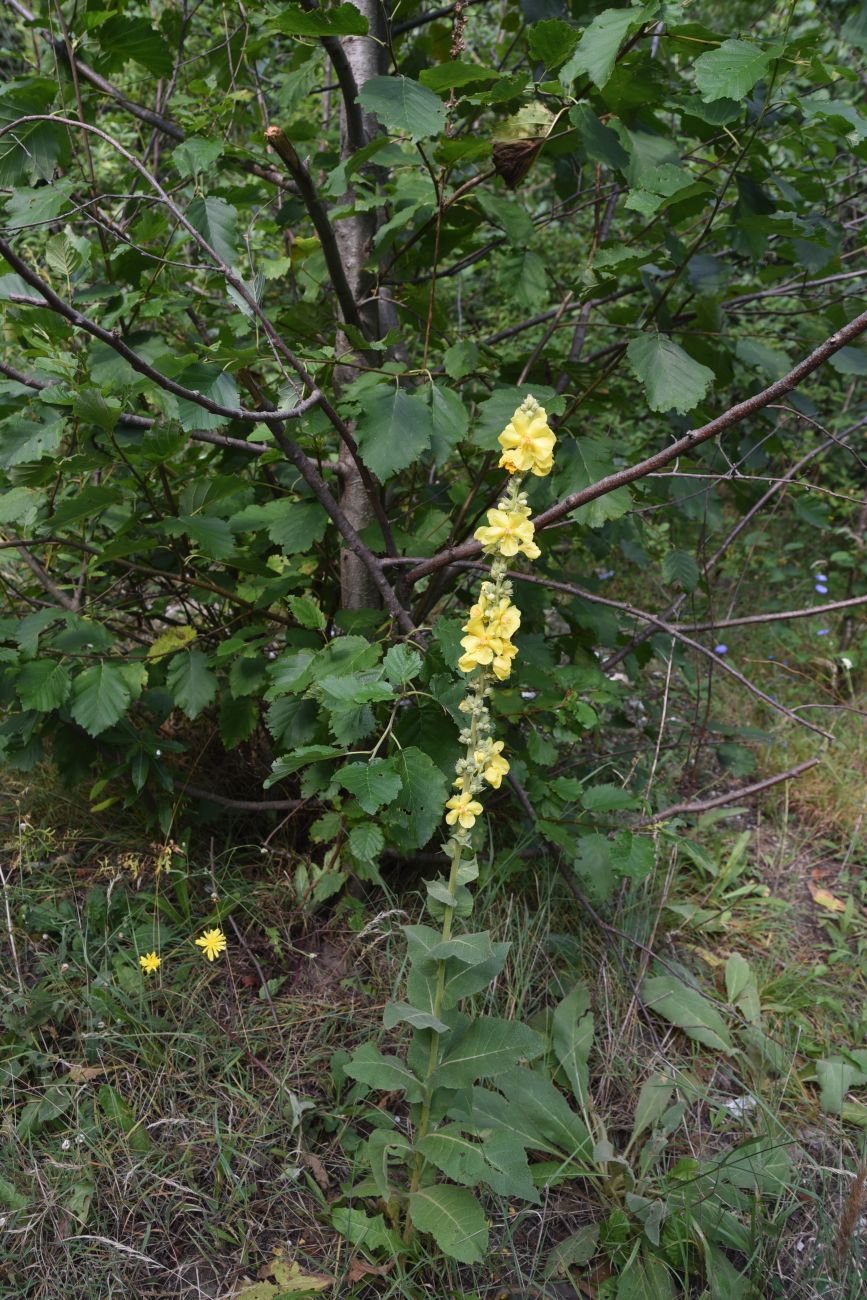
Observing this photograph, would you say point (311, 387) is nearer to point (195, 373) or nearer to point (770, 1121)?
point (195, 373)

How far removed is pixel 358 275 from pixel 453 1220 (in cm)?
188

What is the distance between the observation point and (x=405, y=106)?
1420 mm

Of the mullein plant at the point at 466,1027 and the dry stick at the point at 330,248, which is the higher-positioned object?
the dry stick at the point at 330,248

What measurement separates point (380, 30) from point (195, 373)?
39.7 inches

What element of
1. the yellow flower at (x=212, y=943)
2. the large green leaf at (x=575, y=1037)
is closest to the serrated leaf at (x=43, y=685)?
the yellow flower at (x=212, y=943)

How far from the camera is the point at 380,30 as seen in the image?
1.87m

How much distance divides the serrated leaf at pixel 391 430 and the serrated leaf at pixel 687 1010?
1.39 meters

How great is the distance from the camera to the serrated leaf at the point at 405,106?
1.38m

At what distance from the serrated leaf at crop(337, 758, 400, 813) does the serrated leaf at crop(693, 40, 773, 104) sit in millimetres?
1147

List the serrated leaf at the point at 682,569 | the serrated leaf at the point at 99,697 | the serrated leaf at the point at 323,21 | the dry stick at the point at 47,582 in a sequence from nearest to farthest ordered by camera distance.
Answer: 1. the serrated leaf at the point at 323,21
2. the serrated leaf at the point at 99,697
3. the dry stick at the point at 47,582
4. the serrated leaf at the point at 682,569

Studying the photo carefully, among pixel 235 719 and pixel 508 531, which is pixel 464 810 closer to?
pixel 508 531

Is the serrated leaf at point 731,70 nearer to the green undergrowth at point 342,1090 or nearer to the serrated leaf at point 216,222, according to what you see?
the serrated leaf at point 216,222

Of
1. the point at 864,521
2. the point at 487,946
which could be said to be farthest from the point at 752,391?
the point at 864,521

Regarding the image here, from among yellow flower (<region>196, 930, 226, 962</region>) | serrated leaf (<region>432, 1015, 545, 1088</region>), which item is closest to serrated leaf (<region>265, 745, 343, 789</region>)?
serrated leaf (<region>432, 1015, 545, 1088</region>)
